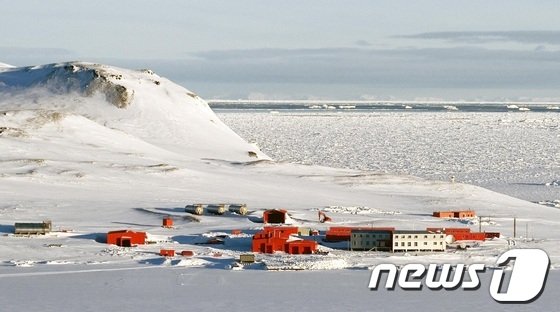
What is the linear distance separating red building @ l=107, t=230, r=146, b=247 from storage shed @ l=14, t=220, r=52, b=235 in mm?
2171

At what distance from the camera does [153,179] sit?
44.2 meters

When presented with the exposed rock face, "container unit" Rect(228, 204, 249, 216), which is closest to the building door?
"container unit" Rect(228, 204, 249, 216)

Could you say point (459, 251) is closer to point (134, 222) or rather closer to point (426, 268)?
point (426, 268)

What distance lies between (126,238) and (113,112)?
98.1 feet

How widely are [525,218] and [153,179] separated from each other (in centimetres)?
1422

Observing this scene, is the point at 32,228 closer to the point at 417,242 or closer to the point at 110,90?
the point at 417,242

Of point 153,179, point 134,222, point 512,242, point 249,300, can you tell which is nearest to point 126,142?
point 153,179

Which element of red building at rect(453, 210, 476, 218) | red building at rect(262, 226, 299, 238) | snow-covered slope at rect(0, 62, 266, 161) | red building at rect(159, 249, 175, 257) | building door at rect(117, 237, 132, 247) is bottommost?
red building at rect(453, 210, 476, 218)

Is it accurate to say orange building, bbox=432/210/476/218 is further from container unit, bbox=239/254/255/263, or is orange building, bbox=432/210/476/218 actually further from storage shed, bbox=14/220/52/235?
storage shed, bbox=14/220/52/235

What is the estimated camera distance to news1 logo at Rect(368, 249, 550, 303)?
79.6 feet

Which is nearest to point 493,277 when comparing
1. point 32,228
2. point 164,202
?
point 32,228

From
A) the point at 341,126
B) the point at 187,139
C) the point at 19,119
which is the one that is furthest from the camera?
the point at 341,126

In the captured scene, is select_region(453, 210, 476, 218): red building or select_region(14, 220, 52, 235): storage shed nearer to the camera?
select_region(14, 220, 52, 235): storage shed

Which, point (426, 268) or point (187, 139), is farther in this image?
point (187, 139)
